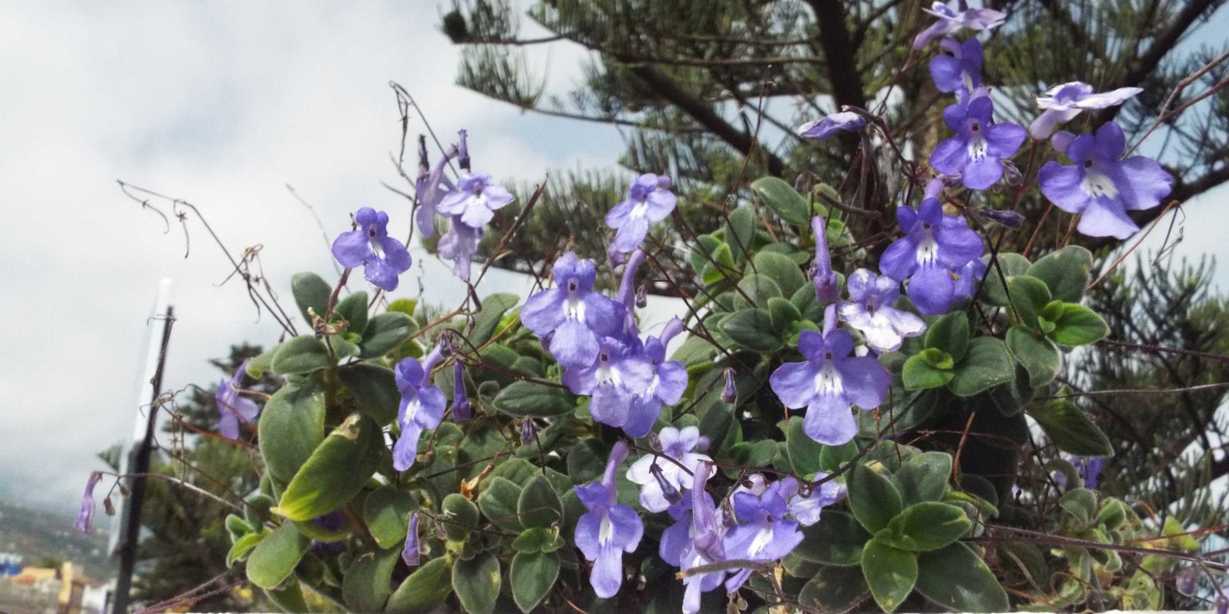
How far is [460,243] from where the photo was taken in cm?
62

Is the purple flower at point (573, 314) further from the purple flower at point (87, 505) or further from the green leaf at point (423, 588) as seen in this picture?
the purple flower at point (87, 505)

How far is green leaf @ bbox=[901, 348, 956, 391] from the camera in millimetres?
551

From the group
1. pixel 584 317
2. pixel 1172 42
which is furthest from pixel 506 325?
pixel 1172 42

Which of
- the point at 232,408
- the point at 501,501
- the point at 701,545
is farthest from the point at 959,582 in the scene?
the point at 232,408

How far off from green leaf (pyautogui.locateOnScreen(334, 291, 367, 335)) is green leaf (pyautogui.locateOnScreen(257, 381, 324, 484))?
1.7 inches

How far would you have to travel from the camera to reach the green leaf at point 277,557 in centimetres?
63

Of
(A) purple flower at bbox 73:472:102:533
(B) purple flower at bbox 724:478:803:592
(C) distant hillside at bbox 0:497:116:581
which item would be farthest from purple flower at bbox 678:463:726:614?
(C) distant hillside at bbox 0:497:116:581

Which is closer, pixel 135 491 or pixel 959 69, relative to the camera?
pixel 959 69

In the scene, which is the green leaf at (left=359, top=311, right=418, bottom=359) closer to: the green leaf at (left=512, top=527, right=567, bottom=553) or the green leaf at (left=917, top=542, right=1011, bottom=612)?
the green leaf at (left=512, top=527, right=567, bottom=553)

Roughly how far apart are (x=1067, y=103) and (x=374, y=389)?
15.5 inches

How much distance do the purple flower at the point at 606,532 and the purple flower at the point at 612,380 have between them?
0.04 m

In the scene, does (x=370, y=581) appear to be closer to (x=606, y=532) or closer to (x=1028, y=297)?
(x=606, y=532)

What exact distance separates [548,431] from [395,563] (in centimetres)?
12

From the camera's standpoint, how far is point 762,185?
66 cm
